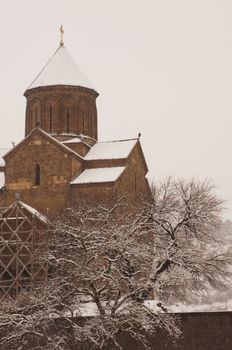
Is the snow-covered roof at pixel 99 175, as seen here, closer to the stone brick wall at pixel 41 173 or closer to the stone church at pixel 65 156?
the stone church at pixel 65 156

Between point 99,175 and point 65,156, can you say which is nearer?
point 99,175

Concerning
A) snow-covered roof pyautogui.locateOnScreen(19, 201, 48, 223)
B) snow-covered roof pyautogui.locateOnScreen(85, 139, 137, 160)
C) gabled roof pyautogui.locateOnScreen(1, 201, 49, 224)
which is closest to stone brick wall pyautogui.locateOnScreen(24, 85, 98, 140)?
snow-covered roof pyautogui.locateOnScreen(85, 139, 137, 160)

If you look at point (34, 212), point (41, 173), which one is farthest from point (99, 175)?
point (34, 212)

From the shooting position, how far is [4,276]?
25484 mm

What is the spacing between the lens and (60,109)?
97.0 feet

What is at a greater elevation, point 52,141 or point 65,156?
point 52,141

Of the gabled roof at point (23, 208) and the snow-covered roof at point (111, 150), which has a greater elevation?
the snow-covered roof at point (111, 150)

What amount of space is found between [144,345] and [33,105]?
1439 centimetres

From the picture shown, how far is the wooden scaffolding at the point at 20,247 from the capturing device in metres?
24.7

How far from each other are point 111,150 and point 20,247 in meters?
Answer: 5.85

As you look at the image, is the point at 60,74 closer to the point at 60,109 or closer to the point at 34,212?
the point at 60,109

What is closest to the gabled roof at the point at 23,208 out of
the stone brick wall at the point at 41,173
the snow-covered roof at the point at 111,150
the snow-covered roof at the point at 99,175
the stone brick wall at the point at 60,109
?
the stone brick wall at the point at 41,173

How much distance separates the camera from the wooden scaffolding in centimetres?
2472

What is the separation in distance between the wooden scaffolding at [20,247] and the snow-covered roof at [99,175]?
2198mm
